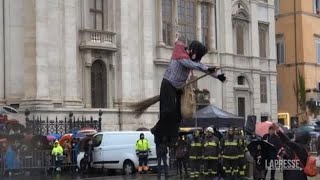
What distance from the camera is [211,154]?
21.6 m

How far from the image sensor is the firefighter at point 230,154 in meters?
20.9

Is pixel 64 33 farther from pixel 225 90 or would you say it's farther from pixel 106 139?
pixel 225 90

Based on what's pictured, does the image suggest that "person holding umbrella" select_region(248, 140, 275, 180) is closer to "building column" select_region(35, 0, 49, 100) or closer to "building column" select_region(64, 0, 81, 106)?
"building column" select_region(35, 0, 49, 100)

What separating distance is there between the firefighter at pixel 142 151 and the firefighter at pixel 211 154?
4.09 meters

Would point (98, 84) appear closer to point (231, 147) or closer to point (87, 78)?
point (87, 78)

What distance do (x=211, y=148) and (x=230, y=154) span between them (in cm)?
87

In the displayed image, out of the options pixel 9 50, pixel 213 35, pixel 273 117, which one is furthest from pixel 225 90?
pixel 9 50

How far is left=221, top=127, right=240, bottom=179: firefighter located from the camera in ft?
68.5

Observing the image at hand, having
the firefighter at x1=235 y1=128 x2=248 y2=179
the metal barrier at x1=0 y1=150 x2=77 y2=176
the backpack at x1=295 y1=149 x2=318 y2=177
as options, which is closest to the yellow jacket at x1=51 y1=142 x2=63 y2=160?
the metal barrier at x1=0 y1=150 x2=77 y2=176

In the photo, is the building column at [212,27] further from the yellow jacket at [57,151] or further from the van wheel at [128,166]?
the yellow jacket at [57,151]

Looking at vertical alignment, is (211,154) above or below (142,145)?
below

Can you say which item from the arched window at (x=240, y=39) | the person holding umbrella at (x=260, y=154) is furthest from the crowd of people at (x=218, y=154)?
the arched window at (x=240, y=39)

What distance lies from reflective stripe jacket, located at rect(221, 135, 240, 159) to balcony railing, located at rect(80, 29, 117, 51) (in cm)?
1565

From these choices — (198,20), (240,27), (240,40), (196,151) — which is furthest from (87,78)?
(240,27)
